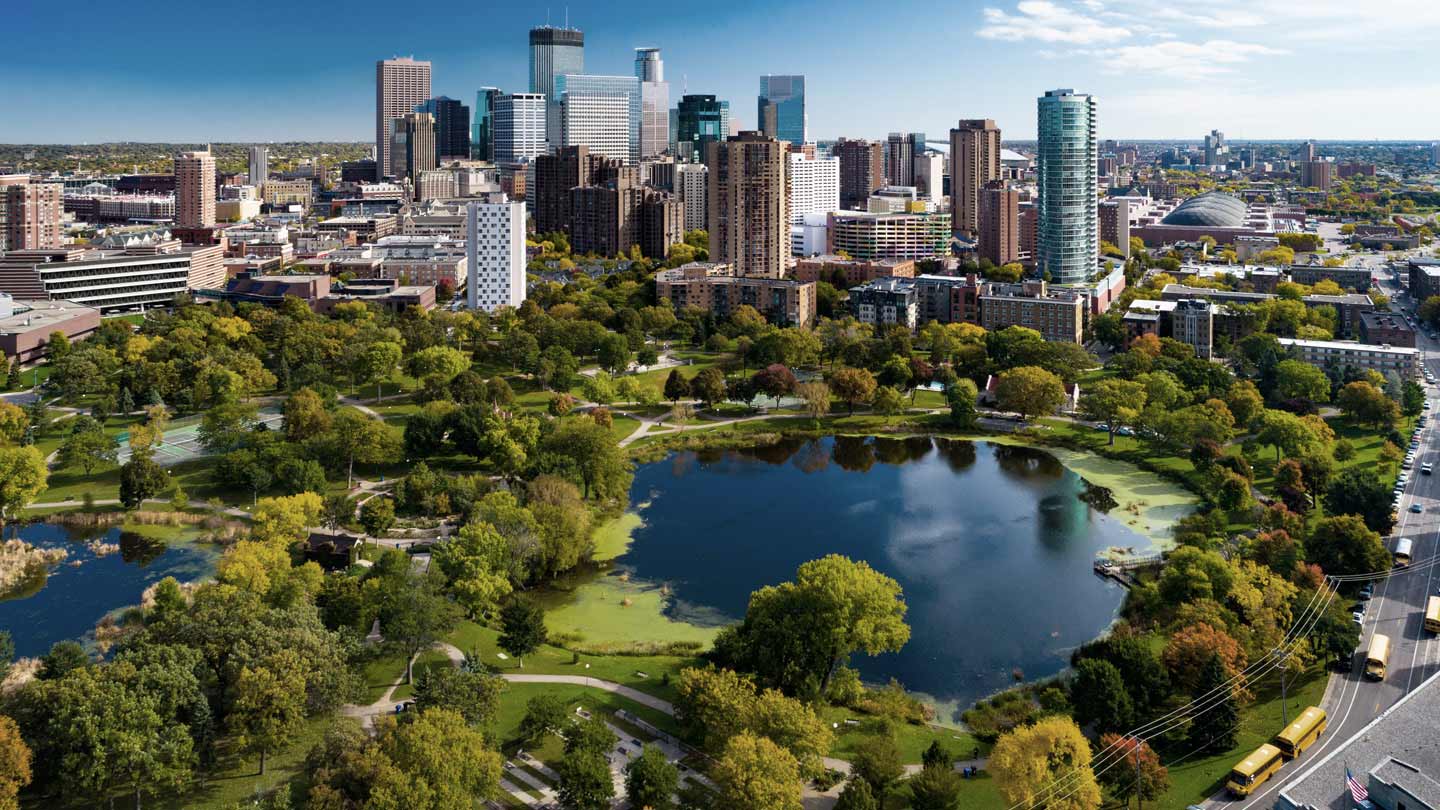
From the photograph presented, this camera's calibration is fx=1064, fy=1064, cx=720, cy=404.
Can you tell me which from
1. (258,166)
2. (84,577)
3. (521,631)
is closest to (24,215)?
(84,577)

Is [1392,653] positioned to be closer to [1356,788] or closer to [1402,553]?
[1402,553]

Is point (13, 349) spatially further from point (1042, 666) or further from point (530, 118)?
point (530, 118)

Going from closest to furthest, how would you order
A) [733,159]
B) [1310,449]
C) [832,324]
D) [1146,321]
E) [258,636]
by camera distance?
[258,636] < [1310,449] < [1146,321] < [832,324] < [733,159]

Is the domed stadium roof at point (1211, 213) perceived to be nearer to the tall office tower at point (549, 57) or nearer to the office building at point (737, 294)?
the office building at point (737, 294)

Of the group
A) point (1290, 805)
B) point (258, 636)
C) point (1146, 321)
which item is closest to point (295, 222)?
point (1146, 321)

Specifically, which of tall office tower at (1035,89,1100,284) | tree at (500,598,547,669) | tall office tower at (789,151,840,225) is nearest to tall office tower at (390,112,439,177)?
tall office tower at (789,151,840,225)

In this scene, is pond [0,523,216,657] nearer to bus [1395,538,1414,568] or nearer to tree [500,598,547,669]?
tree [500,598,547,669]
